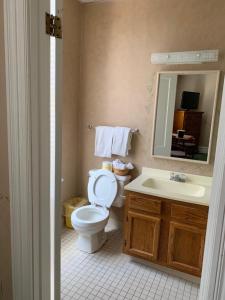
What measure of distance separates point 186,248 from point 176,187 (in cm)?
60

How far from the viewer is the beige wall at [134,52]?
2.32 meters

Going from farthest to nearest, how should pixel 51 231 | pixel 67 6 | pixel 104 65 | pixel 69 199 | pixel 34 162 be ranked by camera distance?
pixel 69 199 < pixel 104 65 < pixel 67 6 < pixel 51 231 < pixel 34 162

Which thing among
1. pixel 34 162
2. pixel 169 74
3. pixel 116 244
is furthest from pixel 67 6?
pixel 116 244

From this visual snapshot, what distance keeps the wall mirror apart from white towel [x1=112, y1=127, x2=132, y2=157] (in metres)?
0.29

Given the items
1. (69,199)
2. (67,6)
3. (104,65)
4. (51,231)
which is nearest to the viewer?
(51,231)

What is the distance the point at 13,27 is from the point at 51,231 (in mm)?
892

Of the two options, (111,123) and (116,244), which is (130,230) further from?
(111,123)

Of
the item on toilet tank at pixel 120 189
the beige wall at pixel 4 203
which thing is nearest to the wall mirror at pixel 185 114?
the item on toilet tank at pixel 120 189

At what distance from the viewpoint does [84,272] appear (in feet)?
7.52

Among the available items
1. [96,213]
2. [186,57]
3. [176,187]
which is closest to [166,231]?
[176,187]

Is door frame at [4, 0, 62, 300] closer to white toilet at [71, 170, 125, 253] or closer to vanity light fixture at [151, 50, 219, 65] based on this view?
white toilet at [71, 170, 125, 253]

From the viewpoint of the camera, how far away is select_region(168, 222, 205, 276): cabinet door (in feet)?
6.78

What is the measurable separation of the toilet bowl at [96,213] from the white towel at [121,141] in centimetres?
27

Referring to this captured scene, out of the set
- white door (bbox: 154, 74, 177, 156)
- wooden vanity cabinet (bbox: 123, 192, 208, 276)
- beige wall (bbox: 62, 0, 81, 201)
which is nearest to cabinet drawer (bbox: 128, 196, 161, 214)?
wooden vanity cabinet (bbox: 123, 192, 208, 276)
